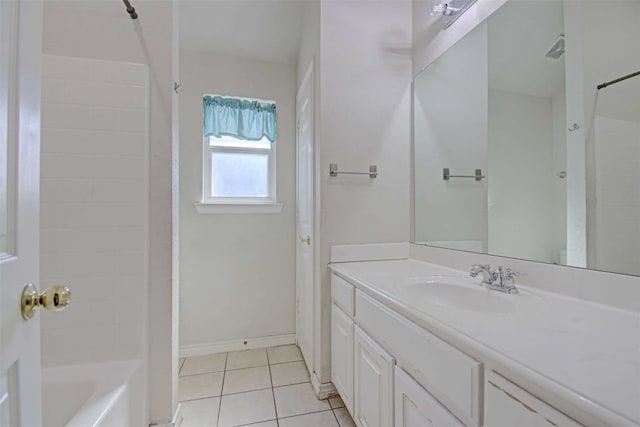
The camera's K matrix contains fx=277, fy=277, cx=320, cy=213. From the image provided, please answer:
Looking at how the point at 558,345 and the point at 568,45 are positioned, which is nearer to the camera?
the point at 558,345

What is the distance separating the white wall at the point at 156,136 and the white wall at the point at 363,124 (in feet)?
2.63

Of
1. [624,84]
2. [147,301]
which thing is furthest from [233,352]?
[624,84]

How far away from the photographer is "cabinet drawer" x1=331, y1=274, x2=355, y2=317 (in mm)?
1312

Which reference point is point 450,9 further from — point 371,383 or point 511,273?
point 371,383

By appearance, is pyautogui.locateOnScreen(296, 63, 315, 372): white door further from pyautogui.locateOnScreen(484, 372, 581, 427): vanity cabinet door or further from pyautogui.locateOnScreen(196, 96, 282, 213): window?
pyautogui.locateOnScreen(484, 372, 581, 427): vanity cabinet door

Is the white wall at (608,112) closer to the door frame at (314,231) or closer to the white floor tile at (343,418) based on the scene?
the door frame at (314,231)

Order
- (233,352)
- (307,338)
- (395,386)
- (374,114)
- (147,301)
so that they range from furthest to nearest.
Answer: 1. (233,352)
2. (307,338)
3. (374,114)
4. (147,301)
5. (395,386)

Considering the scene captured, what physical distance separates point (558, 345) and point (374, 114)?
1.45m

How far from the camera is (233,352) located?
2.25 meters

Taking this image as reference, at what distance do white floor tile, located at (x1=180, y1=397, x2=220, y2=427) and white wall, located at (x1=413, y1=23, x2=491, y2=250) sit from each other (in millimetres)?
1555

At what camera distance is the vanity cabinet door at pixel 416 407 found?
730 mm

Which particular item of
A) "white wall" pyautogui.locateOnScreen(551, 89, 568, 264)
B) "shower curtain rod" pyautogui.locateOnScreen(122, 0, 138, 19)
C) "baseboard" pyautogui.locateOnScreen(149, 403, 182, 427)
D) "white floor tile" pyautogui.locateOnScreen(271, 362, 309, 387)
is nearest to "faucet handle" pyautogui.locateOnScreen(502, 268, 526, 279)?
"white wall" pyautogui.locateOnScreen(551, 89, 568, 264)

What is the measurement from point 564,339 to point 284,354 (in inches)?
77.8

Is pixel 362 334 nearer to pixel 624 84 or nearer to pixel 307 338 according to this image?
pixel 307 338
